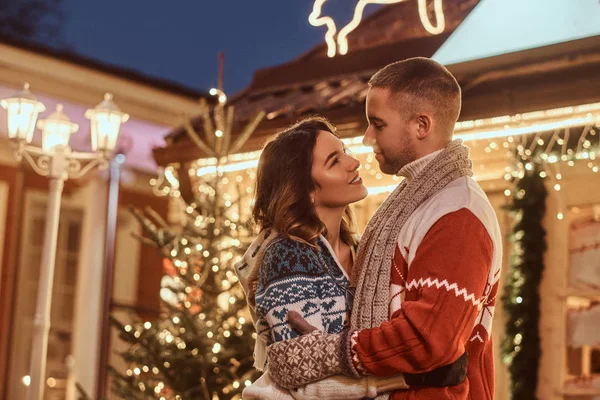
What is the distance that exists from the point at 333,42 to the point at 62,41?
21.8m

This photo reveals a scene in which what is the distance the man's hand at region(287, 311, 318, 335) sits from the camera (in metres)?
3.29

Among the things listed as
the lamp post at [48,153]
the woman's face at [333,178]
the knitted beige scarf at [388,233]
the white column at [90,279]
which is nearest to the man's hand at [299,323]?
the knitted beige scarf at [388,233]

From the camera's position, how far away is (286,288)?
3408 millimetres

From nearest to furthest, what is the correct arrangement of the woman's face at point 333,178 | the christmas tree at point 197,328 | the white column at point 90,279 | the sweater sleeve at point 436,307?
the sweater sleeve at point 436,307
the woman's face at point 333,178
the christmas tree at point 197,328
the white column at point 90,279

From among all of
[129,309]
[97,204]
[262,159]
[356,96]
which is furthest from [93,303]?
[262,159]

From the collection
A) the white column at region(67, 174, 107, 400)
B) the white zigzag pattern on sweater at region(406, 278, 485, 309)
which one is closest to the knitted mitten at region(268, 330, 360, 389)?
the white zigzag pattern on sweater at region(406, 278, 485, 309)

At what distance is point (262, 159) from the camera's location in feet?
12.6

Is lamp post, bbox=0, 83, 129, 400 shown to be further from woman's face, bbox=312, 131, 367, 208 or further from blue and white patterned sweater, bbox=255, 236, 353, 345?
blue and white patterned sweater, bbox=255, 236, 353, 345

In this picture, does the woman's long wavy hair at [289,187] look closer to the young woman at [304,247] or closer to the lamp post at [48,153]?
the young woman at [304,247]

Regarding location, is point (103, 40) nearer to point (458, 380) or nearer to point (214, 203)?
point (214, 203)

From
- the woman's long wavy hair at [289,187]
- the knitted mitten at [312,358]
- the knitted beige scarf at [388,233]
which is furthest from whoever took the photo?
the woman's long wavy hair at [289,187]

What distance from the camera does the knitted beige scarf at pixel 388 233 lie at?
10.9 ft

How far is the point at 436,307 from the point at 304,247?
0.61 m

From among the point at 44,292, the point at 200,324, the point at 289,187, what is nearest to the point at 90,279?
the point at 44,292
